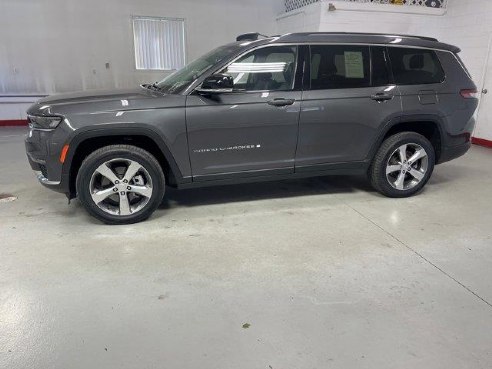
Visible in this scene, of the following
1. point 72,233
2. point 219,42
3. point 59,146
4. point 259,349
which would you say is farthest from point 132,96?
point 219,42

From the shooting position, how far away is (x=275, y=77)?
3543 mm

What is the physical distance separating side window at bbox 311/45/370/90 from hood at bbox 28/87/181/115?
1.38 m

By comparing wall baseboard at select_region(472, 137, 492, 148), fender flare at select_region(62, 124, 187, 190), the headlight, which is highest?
the headlight

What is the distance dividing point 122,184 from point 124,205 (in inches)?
7.5

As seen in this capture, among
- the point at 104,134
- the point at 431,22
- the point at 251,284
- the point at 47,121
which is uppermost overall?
the point at 431,22

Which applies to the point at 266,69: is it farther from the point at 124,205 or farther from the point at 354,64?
the point at 124,205

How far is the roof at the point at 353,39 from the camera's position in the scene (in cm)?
359

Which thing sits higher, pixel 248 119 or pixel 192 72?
pixel 192 72

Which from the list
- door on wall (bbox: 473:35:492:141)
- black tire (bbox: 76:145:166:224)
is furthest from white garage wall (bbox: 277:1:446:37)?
black tire (bbox: 76:145:166:224)

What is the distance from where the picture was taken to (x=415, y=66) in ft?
12.9

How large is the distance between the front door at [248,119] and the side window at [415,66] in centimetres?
107

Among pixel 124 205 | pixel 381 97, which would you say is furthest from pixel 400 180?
pixel 124 205

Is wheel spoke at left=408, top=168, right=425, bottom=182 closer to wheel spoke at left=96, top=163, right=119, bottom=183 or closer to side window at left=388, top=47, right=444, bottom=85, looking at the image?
side window at left=388, top=47, right=444, bottom=85

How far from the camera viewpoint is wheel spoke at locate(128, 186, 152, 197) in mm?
3354
